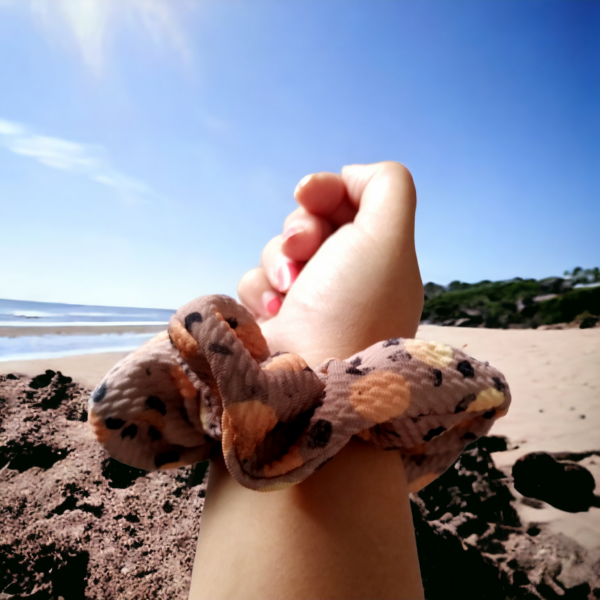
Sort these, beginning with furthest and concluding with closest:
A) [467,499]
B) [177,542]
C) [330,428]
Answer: [467,499]
[177,542]
[330,428]

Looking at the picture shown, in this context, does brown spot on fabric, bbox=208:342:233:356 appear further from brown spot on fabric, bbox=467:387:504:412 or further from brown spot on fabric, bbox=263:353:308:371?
brown spot on fabric, bbox=467:387:504:412

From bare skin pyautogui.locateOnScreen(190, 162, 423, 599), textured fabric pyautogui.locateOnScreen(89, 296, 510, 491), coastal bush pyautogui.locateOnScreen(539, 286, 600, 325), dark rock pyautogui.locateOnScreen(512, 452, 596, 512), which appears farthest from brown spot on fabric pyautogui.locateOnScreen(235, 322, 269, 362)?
coastal bush pyautogui.locateOnScreen(539, 286, 600, 325)

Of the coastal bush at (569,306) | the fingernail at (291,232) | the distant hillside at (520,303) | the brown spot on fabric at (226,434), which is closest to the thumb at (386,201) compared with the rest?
the fingernail at (291,232)

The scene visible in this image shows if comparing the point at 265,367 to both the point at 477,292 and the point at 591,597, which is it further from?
the point at 477,292

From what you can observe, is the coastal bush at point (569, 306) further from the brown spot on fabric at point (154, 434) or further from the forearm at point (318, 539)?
the brown spot on fabric at point (154, 434)

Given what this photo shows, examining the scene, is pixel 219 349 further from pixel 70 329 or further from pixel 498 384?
pixel 70 329

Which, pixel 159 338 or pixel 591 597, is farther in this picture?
pixel 591 597

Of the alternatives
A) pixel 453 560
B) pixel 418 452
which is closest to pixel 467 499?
pixel 453 560
